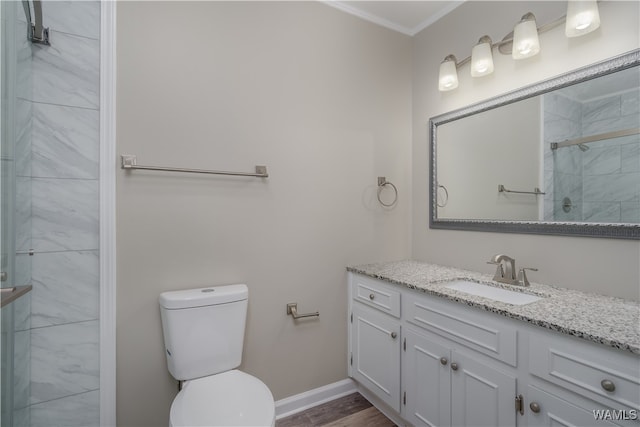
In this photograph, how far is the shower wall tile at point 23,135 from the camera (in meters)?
1.14

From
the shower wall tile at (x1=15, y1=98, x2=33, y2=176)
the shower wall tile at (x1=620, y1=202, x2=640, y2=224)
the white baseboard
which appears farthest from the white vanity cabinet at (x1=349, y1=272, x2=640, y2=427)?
the shower wall tile at (x1=15, y1=98, x2=33, y2=176)

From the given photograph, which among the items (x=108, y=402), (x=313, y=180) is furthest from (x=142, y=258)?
(x=313, y=180)

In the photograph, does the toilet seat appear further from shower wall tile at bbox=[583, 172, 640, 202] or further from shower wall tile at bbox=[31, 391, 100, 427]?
shower wall tile at bbox=[583, 172, 640, 202]

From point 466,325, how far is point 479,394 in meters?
0.27

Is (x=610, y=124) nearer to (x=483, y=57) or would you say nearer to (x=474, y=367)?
(x=483, y=57)

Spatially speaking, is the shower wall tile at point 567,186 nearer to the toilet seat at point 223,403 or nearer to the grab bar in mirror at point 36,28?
the toilet seat at point 223,403

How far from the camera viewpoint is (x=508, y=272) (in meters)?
1.59

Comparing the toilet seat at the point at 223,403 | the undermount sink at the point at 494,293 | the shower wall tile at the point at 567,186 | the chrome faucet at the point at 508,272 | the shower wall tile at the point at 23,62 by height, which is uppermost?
the shower wall tile at the point at 23,62

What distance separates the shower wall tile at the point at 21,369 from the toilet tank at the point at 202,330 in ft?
1.62

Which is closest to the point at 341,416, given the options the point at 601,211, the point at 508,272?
the point at 508,272

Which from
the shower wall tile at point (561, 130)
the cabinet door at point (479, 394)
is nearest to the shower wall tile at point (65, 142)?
the cabinet door at point (479, 394)

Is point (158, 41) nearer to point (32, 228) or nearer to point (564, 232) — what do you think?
point (32, 228)

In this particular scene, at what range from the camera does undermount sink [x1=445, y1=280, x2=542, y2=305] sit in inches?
57.6

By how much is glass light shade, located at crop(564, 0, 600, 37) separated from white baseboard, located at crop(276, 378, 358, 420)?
2255mm
